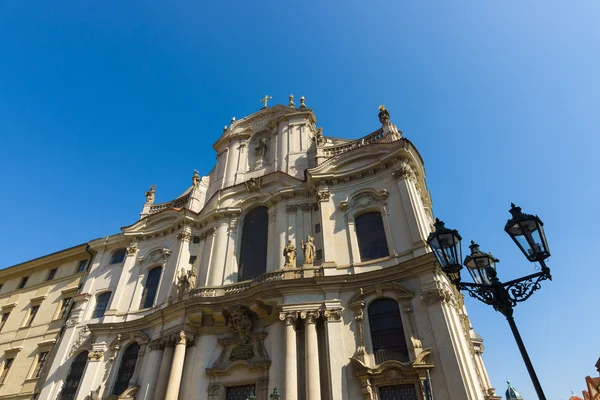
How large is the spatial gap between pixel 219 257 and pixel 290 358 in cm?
835

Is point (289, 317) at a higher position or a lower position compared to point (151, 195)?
lower

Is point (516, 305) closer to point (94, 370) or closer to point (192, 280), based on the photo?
point (192, 280)

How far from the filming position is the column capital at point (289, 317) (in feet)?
54.0

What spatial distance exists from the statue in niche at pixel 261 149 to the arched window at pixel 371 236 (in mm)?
10204

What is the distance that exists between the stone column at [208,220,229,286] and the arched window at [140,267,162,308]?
4511 millimetres

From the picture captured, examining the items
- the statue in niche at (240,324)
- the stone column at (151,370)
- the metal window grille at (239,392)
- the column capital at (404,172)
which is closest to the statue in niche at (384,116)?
the column capital at (404,172)

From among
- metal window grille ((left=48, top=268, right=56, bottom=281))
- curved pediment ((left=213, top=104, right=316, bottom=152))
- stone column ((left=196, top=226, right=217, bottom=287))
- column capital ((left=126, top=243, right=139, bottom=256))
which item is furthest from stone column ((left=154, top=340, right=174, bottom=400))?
curved pediment ((left=213, top=104, right=316, bottom=152))

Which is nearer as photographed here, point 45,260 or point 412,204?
point 412,204

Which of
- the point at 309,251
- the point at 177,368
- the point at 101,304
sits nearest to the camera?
the point at 177,368

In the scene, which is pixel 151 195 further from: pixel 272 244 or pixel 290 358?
pixel 290 358

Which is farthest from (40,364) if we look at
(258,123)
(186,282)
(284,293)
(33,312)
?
(258,123)

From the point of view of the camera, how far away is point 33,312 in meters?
26.7

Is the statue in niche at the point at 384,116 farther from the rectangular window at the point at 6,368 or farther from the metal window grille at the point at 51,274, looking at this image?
the rectangular window at the point at 6,368

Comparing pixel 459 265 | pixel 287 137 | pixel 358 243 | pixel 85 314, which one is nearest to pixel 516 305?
pixel 459 265
